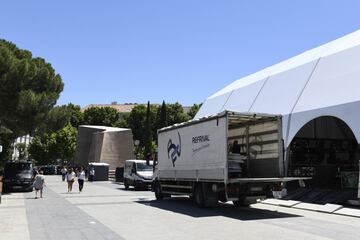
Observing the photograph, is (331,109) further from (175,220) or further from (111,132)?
(111,132)

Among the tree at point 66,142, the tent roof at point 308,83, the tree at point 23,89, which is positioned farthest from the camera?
the tree at point 66,142

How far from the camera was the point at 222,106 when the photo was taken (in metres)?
35.1

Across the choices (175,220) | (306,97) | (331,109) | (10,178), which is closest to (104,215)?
(175,220)

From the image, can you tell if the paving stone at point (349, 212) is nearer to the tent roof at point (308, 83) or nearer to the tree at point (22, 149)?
the tent roof at point (308, 83)

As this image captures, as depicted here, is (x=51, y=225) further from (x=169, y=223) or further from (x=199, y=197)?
(x=199, y=197)

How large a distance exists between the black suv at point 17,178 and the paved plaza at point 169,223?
41.3 ft

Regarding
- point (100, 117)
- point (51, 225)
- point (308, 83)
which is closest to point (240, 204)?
point (51, 225)

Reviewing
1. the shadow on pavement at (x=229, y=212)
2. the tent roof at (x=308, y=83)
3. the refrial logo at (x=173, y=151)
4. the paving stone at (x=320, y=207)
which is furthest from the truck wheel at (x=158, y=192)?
the tent roof at (x=308, y=83)

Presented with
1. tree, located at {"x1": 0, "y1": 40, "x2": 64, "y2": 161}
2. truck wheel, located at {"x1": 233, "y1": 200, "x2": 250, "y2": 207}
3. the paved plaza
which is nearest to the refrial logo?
the paved plaza

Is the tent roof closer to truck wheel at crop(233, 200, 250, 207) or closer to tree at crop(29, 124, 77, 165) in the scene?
truck wheel at crop(233, 200, 250, 207)

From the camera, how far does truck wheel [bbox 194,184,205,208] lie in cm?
1783

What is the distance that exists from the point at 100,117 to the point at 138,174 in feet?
218

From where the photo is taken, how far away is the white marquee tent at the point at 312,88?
20.7 meters

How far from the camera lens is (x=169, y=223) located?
13.3 meters
